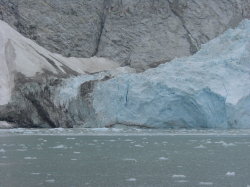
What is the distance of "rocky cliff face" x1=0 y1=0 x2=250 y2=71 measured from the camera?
29.5 metres

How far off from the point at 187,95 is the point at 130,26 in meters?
12.8

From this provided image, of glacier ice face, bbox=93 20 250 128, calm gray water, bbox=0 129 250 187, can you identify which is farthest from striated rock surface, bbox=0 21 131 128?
calm gray water, bbox=0 129 250 187

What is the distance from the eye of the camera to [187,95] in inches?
715

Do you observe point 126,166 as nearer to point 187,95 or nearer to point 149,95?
point 187,95

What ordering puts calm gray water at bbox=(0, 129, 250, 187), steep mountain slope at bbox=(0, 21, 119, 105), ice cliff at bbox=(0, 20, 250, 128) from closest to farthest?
calm gray water at bbox=(0, 129, 250, 187)
ice cliff at bbox=(0, 20, 250, 128)
steep mountain slope at bbox=(0, 21, 119, 105)

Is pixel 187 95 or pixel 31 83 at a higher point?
pixel 31 83

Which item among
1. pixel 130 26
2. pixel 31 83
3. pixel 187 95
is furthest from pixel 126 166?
pixel 130 26

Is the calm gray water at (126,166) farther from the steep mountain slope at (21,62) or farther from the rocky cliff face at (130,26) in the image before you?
the rocky cliff face at (130,26)

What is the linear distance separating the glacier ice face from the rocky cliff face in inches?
373

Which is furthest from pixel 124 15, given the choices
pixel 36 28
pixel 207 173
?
pixel 207 173

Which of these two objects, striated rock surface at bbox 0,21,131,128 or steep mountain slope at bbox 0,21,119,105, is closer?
striated rock surface at bbox 0,21,131,128

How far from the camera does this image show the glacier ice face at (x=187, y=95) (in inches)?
706

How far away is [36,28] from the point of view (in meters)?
30.2

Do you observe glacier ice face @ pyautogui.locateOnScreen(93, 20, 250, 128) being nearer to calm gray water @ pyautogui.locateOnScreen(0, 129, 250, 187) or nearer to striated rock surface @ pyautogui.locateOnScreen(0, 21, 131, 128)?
striated rock surface @ pyautogui.locateOnScreen(0, 21, 131, 128)
